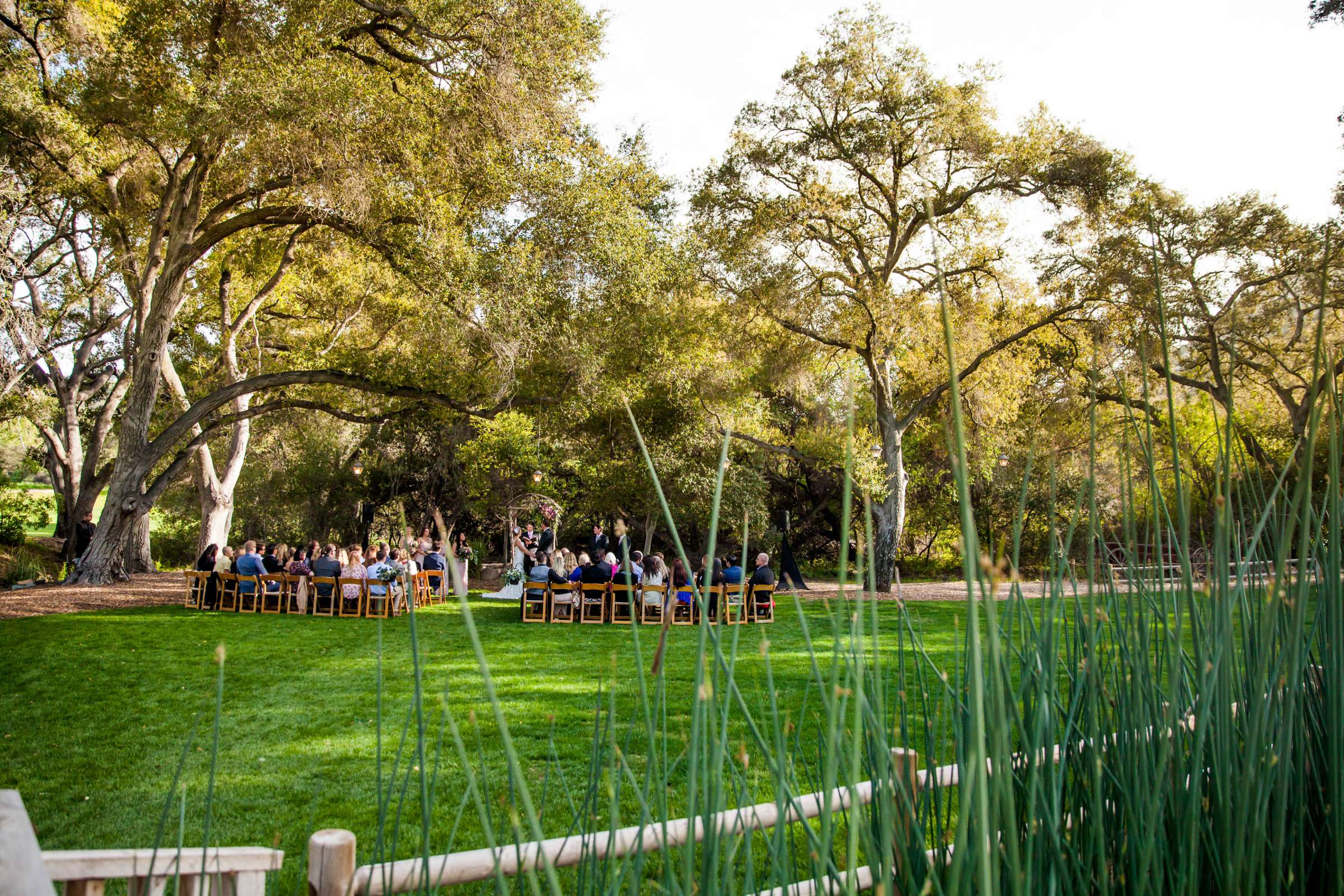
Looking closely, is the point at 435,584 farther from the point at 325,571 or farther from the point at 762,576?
the point at 762,576

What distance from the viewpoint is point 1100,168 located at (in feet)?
50.1

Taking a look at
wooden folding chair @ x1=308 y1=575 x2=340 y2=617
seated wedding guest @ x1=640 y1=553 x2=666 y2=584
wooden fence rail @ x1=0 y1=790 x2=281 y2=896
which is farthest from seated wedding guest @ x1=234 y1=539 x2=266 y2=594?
wooden fence rail @ x1=0 y1=790 x2=281 y2=896

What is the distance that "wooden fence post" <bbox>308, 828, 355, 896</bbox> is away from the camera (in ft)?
5.73

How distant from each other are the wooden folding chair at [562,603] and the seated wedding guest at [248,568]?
4.37 metres

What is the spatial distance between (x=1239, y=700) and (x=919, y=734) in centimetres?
364

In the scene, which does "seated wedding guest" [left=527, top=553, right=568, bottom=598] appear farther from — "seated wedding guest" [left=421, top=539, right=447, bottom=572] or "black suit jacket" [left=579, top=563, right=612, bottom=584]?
"seated wedding guest" [left=421, top=539, right=447, bottom=572]

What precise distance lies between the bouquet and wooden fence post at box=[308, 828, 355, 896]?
1027cm

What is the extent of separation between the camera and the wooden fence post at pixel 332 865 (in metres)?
1.75

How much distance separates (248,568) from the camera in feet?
42.1

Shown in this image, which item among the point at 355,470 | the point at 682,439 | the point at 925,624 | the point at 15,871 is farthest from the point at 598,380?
the point at 15,871

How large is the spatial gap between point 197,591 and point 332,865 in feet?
42.8

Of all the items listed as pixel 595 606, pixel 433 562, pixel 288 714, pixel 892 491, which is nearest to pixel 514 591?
pixel 433 562

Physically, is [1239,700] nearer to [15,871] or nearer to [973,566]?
[973,566]

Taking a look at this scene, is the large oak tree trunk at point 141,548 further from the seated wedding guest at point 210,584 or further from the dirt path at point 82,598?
the seated wedding guest at point 210,584
